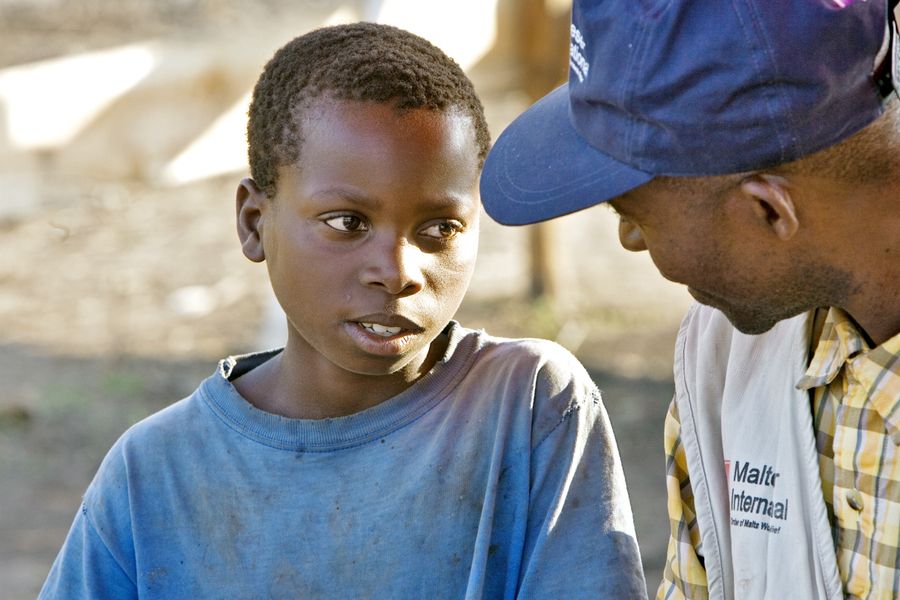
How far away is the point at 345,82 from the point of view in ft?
7.41

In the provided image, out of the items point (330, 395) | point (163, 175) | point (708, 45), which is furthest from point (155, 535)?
point (163, 175)

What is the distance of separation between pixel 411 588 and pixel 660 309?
4.85m

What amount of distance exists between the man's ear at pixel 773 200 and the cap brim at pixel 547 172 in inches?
6.0

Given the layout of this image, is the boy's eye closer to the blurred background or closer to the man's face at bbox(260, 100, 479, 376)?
the man's face at bbox(260, 100, 479, 376)

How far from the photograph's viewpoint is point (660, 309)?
22.9 ft

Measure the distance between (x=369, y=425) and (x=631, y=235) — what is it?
60 cm

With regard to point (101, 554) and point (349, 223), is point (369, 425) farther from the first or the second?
point (101, 554)

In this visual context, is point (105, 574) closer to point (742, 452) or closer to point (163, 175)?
point (742, 452)

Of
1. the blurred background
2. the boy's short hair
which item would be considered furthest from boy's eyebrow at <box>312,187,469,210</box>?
the blurred background

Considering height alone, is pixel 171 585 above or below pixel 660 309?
below

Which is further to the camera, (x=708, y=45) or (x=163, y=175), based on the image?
(x=163, y=175)

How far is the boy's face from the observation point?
2207mm

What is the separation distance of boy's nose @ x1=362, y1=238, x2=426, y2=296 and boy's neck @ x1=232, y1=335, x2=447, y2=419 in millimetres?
233

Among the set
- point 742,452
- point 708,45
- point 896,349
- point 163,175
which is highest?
point 163,175
